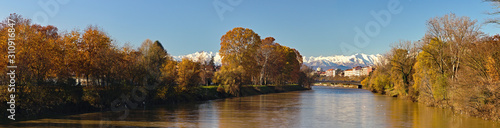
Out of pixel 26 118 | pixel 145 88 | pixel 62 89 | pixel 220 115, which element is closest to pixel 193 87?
pixel 145 88

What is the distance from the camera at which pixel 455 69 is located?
44594 mm

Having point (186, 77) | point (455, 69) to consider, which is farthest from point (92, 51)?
point (455, 69)

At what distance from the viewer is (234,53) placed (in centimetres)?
7200

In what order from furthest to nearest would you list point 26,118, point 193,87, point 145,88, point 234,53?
point 234,53 < point 193,87 < point 145,88 < point 26,118

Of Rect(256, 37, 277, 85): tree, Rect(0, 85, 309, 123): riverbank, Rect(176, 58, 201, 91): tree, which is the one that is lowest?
Rect(0, 85, 309, 123): riverbank

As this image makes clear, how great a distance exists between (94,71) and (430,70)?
38455mm

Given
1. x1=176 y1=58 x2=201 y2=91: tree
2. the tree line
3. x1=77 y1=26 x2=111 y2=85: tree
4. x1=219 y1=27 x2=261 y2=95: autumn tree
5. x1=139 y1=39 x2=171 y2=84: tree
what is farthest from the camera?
x1=219 y1=27 x2=261 y2=95: autumn tree

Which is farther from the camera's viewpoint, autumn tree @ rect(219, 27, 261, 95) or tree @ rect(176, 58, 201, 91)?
autumn tree @ rect(219, 27, 261, 95)

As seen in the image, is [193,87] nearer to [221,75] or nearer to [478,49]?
[221,75]

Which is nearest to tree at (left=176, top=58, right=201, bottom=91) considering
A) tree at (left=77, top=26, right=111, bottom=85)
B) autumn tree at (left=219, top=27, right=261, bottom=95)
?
tree at (left=77, top=26, right=111, bottom=85)

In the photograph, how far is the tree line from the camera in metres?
29.7

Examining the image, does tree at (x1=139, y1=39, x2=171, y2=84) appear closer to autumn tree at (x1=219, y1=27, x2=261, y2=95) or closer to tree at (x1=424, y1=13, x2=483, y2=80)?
autumn tree at (x1=219, y1=27, x2=261, y2=95)

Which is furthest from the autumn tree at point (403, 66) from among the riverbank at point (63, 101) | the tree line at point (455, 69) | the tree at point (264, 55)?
the riverbank at point (63, 101)

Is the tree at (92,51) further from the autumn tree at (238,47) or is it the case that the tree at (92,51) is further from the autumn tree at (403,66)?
the autumn tree at (403,66)
